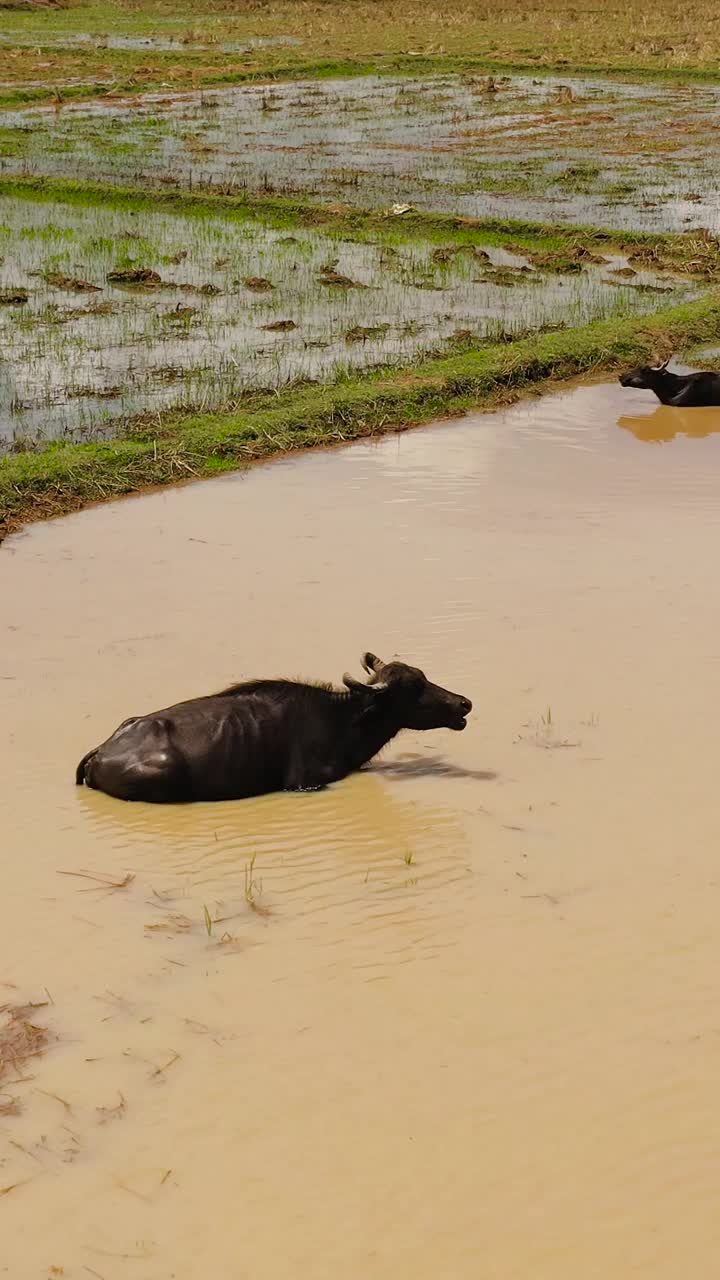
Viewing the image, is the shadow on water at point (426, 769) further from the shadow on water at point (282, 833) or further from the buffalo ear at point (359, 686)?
the buffalo ear at point (359, 686)

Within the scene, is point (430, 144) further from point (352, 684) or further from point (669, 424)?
point (352, 684)

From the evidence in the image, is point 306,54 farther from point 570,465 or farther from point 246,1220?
point 246,1220

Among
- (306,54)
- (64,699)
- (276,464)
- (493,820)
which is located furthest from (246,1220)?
(306,54)

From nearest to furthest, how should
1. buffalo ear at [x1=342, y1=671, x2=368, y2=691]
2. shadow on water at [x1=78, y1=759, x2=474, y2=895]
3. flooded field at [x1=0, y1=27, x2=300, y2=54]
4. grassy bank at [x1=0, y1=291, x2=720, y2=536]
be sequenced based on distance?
shadow on water at [x1=78, y1=759, x2=474, y2=895] < buffalo ear at [x1=342, y1=671, x2=368, y2=691] < grassy bank at [x1=0, y1=291, x2=720, y2=536] < flooded field at [x1=0, y1=27, x2=300, y2=54]

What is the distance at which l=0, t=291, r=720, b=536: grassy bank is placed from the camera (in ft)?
24.4

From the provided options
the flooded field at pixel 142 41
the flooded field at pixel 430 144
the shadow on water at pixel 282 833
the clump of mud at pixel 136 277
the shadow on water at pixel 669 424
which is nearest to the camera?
the shadow on water at pixel 282 833

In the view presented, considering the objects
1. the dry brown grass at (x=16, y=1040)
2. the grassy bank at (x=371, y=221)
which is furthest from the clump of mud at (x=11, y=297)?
the dry brown grass at (x=16, y=1040)

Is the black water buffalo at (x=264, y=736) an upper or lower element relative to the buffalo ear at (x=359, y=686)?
lower

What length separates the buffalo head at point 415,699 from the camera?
4.75m

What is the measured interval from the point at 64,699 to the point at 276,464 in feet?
10.1

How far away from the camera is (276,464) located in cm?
798

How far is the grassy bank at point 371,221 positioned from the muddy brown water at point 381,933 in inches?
289

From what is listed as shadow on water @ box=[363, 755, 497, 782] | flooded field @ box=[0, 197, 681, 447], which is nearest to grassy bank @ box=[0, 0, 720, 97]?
flooded field @ box=[0, 197, 681, 447]

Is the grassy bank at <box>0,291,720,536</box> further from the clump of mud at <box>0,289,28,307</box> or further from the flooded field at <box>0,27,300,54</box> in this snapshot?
the flooded field at <box>0,27,300,54</box>
